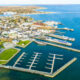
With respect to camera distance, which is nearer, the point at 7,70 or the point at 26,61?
the point at 7,70

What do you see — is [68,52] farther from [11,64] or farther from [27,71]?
[11,64]

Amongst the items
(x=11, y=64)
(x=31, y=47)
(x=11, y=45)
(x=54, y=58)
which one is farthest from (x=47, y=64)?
(x=11, y=45)

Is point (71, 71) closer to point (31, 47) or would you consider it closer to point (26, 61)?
point (26, 61)

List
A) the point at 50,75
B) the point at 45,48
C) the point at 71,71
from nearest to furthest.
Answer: the point at 50,75
the point at 71,71
the point at 45,48

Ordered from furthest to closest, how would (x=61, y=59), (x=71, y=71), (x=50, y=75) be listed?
(x=61, y=59)
(x=71, y=71)
(x=50, y=75)

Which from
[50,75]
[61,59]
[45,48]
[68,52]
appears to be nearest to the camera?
[50,75]

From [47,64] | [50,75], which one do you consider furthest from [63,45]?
[50,75]

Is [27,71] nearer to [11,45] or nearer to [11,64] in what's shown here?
[11,64]

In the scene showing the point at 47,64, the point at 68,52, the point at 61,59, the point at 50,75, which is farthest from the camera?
the point at 68,52

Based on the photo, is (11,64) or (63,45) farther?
(63,45)
